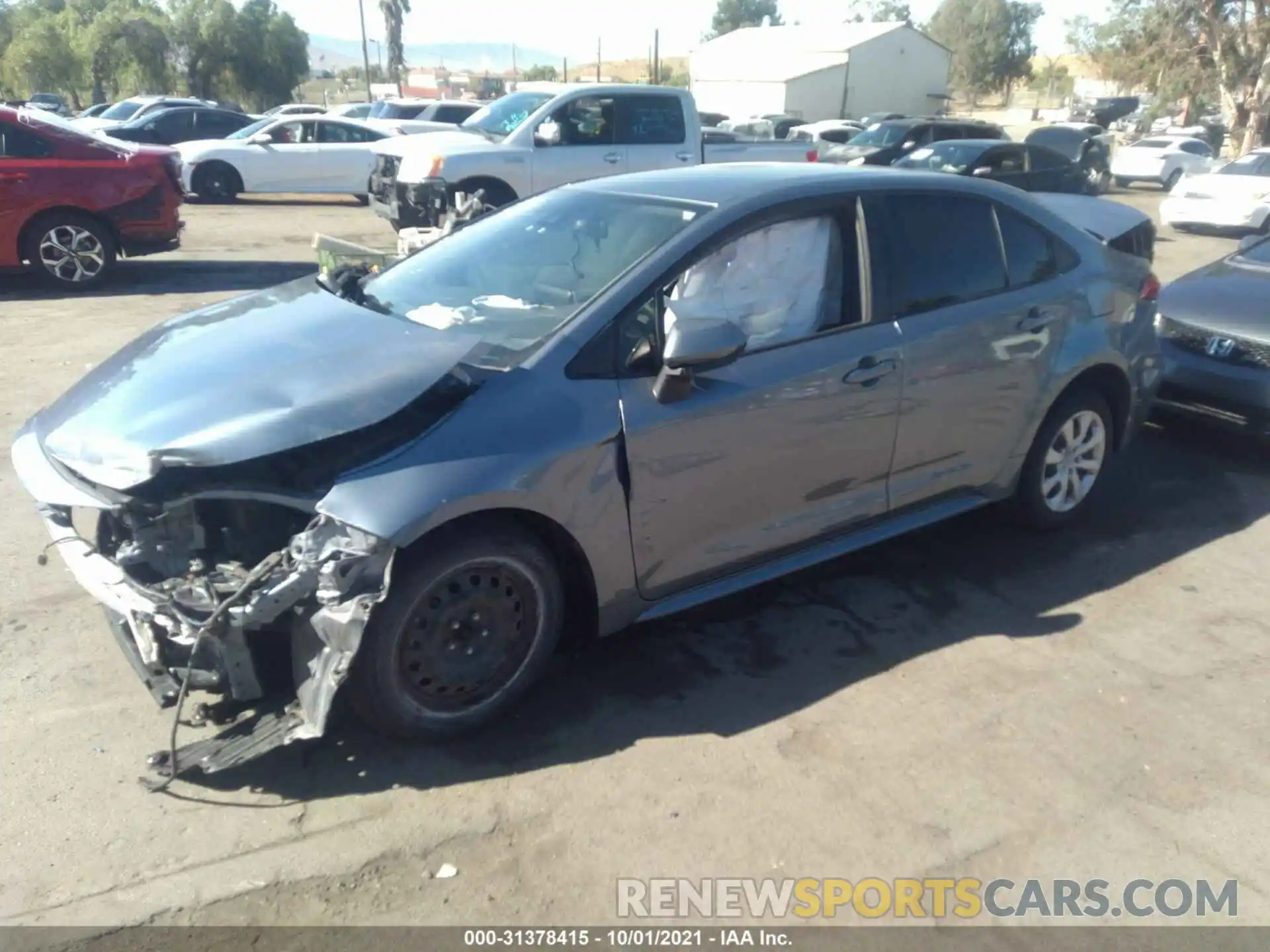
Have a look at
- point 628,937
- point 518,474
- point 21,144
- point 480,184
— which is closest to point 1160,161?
point 480,184

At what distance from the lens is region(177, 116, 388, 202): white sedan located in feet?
58.0

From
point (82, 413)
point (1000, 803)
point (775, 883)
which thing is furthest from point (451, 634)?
point (1000, 803)

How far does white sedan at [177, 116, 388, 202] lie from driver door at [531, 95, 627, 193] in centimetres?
636

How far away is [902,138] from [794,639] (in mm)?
17696

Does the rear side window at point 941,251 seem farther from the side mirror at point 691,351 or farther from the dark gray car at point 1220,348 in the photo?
the dark gray car at point 1220,348

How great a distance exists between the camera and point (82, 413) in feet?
11.5

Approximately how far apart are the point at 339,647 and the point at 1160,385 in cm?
561

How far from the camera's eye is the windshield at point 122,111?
85.9 feet

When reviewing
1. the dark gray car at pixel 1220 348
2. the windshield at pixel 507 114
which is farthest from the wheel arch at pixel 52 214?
the dark gray car at pixel 1220 348

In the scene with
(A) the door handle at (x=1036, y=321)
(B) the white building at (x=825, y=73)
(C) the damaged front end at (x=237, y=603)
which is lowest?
(C) the damaged front end at (x=237, y=603)

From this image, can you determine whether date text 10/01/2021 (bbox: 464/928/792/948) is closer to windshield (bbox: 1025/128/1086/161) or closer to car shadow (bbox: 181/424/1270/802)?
car shadow (bbox: 181/424/1270/802)

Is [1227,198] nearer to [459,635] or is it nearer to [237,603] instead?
[459,635]

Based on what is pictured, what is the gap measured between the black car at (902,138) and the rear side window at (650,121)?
649cm

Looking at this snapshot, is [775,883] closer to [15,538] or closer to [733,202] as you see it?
[733,202]
